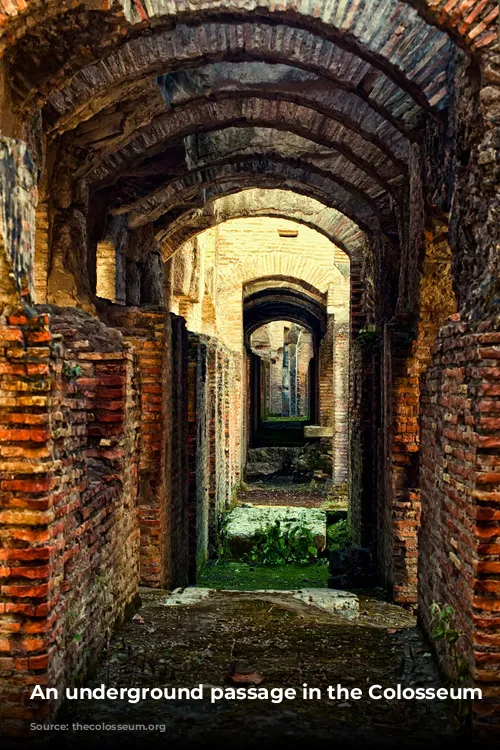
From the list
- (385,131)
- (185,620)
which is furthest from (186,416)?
(385,131)

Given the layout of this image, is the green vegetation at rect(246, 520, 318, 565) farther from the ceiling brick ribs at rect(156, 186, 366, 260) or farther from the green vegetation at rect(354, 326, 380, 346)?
the ceiling brick ribs at rect(156, 186, 366, 260)

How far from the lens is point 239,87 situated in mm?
7117

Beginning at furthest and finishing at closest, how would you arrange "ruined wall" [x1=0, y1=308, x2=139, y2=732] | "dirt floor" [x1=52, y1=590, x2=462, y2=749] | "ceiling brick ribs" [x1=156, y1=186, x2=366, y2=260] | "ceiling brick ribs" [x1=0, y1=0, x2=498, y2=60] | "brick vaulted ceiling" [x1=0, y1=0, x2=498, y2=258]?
"ceiling brick ribs" [x1=156, y1=186, x2=366, y2=260] → "brick vaulted ceiling" [x1=0, y1=0, x2=498, y2=258] → "ceiling brick ribs" [x1=0, y1=0, x2=498, y2=60] → "dirt floor" [x1=52, y1=590, x2=462, y2=749] → "ruined wall" [x1=0, y1=308, x2=139, y2=732]

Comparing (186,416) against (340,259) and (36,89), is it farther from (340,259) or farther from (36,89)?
(340,259)

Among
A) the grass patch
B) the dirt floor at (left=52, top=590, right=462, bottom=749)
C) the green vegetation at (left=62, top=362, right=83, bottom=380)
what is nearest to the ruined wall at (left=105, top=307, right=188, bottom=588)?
the dirt floor at (left=52, top=590, right=462, bottom=749)

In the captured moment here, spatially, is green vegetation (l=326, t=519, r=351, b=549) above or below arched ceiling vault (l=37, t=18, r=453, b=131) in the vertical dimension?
below

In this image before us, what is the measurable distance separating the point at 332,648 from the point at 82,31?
4603 millimetres

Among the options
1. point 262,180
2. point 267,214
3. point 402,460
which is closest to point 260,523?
point 402,460

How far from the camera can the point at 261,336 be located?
107ft

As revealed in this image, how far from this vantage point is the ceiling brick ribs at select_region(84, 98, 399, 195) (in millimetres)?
7750

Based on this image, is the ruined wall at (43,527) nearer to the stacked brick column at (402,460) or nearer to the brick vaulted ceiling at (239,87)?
the brick vaulted ceiling at (239,87)

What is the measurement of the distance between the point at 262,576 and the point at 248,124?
6.08 m

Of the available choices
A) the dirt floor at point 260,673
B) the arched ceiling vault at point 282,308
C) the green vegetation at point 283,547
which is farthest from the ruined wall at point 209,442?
the arched ceiling vault at point 282,308

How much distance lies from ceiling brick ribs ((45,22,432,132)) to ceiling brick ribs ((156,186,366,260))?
433 centimetres
